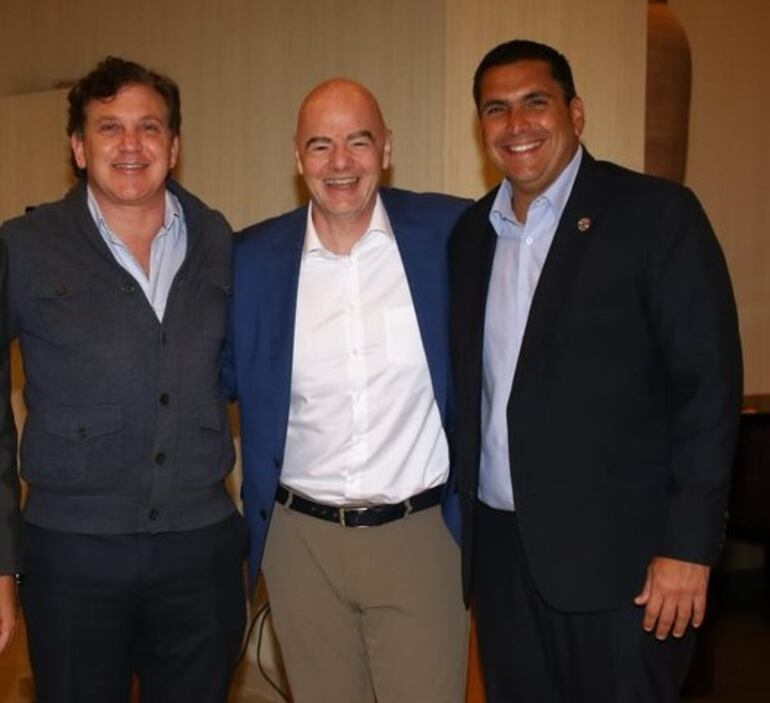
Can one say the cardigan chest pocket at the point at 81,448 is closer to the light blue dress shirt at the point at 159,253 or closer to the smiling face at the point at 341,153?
the light blue dress shirt at the point at 159,253

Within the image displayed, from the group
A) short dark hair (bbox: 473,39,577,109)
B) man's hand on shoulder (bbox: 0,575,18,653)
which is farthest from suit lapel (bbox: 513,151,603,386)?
man's hand on shoulder (bbox: 0,575,18,653)

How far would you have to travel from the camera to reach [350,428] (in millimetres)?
2414

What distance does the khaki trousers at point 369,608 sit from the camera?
2463 mm

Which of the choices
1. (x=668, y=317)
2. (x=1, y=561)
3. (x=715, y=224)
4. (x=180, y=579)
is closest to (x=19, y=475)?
(x=1, y=561)

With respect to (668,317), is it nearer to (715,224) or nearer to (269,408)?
(269,408)

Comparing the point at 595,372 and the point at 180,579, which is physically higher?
the point at 595,372

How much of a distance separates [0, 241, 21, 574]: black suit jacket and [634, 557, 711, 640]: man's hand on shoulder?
1.18 m

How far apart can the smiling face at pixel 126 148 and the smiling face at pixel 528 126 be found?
690 mm

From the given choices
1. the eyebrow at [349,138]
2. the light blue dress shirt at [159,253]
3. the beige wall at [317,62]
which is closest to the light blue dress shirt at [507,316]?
the eyebrow at [349,138]

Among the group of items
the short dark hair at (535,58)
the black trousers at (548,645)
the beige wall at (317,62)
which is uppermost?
the beige wall at (317,62)

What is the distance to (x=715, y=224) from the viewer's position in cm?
525

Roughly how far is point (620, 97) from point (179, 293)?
1.72 meters

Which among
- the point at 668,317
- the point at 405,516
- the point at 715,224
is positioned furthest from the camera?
the point at 715,224

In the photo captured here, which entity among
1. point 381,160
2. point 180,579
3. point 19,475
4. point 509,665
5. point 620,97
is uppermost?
point 620,97
